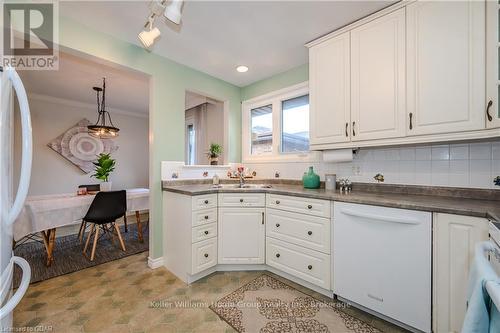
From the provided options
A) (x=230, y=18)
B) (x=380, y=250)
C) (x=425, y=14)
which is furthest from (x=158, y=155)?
(x=425, y=14)

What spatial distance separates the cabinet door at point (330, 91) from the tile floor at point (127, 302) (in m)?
1.51

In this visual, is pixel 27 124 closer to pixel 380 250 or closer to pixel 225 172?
pixel 380 250

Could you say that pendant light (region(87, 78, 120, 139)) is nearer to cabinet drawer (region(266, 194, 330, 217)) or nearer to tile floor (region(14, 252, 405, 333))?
tile floor (region(14, 252, 405, 333))

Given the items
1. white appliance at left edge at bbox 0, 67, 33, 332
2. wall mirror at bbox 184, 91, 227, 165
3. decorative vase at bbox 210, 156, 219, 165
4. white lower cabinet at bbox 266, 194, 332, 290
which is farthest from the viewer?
wall mirror at bbox 184, 91, 227, 165

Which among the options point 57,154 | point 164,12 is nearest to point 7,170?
point 164,12

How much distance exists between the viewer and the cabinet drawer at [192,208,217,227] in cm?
201

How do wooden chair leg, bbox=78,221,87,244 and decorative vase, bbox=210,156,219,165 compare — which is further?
decorative vase, bbox=210,156,219,165

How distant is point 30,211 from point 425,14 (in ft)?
13.1

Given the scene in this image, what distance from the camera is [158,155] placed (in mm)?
2354

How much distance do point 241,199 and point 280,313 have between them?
105 cm

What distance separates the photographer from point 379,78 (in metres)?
1.70

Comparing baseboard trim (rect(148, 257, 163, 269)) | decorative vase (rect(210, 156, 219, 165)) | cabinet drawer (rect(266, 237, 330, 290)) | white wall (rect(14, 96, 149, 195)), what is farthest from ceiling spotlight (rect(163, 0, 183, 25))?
white wall (rect(14, 96, 149, 195))

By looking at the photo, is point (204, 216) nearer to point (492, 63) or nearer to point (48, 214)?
point (48, 214)

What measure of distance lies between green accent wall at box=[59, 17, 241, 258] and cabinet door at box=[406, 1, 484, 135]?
230 centimetres
